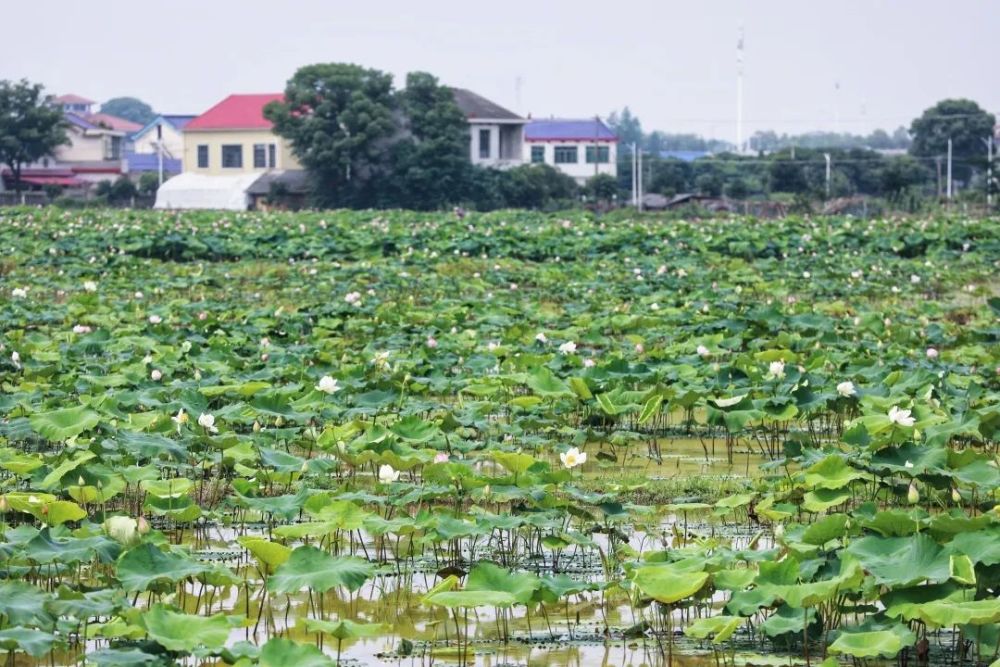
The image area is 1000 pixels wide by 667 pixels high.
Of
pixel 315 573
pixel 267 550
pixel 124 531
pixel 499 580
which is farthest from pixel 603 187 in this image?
pixel 315 573

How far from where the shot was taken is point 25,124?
2331 inches

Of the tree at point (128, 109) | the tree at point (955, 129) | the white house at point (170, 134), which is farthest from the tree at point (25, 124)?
the tree at point (128, 109)

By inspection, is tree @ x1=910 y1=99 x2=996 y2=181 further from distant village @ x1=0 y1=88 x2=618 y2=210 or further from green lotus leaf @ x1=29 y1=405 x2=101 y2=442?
green lotus leaf @ x1=29 y1=405 x2=101 y2=442

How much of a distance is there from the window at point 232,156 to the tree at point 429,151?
8.96 m

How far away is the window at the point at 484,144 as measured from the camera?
183 feet

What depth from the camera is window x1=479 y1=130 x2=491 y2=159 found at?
55.7 m

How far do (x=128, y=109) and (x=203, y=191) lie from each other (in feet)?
361

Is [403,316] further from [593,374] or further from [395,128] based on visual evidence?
[395,128]

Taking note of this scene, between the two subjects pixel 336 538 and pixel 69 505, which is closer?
pixel 69 505

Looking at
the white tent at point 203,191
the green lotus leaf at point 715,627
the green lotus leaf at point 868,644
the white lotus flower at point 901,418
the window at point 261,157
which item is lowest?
the green lotus leaf at point 715,627

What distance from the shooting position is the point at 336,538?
4.99m

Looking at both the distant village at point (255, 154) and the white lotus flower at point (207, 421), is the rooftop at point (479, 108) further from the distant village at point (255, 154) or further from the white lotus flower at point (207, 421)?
the white lotus flower at point (207, 421)

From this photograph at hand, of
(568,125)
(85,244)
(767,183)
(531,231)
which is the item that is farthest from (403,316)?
(568,125)

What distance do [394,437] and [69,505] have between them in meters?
1.47
